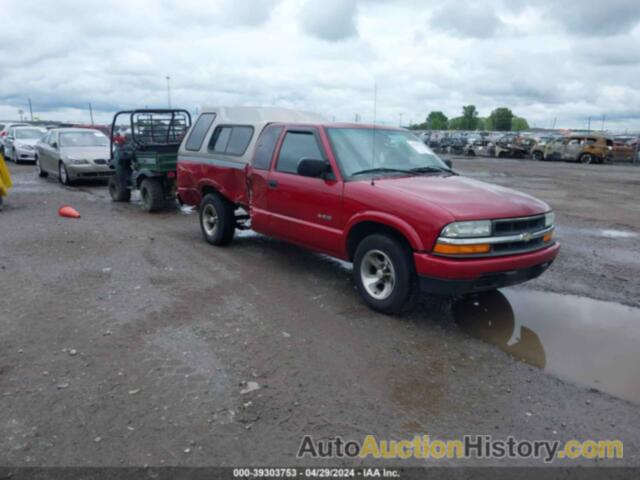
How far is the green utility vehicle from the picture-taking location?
33.7 ft

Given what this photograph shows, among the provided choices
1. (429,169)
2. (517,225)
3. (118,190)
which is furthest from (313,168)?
(118,190)

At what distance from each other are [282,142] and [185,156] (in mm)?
2539

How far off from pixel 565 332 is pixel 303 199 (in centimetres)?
296

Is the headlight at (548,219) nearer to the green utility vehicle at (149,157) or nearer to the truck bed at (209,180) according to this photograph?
the truck bed at (209,180)

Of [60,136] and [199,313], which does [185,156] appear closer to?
[199,313]

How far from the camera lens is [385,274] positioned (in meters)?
4.98

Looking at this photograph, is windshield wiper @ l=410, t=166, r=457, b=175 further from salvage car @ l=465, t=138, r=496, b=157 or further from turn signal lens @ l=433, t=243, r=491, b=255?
salvage car @ l=465, t=138, r=496, b=157

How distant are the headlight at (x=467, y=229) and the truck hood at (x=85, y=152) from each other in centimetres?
1238

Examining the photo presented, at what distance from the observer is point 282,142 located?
6242 millimetres

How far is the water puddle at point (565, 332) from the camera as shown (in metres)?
4.05

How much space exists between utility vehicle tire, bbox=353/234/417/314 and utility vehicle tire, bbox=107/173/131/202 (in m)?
8.18

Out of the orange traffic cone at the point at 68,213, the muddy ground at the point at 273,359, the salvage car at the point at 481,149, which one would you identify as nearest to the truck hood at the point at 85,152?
the orange traffic cone at the point at 68,213

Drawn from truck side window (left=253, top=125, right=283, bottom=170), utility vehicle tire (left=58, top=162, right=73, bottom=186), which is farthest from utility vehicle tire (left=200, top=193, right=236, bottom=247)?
utility vehicle tire (left=58, top=162, right=73, bottom=186)

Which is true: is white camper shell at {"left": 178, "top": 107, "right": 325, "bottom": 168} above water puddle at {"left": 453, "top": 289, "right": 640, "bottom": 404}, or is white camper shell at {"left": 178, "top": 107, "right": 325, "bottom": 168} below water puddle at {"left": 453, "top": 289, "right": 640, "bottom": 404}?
above
